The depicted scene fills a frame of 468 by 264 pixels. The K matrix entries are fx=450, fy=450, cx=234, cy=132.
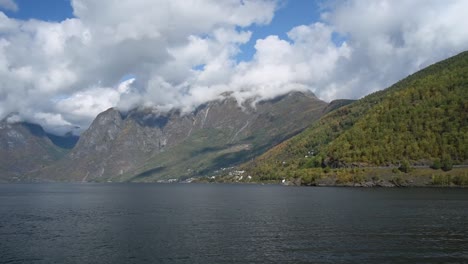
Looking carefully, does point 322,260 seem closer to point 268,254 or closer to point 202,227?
point 268,254

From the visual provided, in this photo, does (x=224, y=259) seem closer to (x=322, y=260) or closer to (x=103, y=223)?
(x=322, y=260)

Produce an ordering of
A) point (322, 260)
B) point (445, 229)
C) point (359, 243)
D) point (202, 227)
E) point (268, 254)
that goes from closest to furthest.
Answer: point (322, 260), point (268, 254), point (359, 243), point (445, 229), point (202, 227)

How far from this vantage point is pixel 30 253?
71312 mm

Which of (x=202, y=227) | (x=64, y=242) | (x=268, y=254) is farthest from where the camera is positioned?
(x=202, y=227)

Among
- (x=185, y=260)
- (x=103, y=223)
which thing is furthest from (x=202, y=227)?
(x=185, y=260)

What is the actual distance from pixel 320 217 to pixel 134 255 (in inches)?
2218

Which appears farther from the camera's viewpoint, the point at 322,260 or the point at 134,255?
the point at 134,255

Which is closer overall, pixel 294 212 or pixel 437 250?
pixel 437 250

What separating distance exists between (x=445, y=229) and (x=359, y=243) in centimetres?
2424

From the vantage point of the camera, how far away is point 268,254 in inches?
2685

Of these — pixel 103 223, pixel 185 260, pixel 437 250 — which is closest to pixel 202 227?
pixel 103 223

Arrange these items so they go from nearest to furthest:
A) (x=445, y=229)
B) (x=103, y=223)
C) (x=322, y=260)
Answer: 1. (x=322, y=260)
2. (x=445, y=229)
3. (x=103, y=223)

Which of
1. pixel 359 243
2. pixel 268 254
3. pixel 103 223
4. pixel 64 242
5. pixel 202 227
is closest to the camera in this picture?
pixel 268 254

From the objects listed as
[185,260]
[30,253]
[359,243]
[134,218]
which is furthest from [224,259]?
[134,218]
